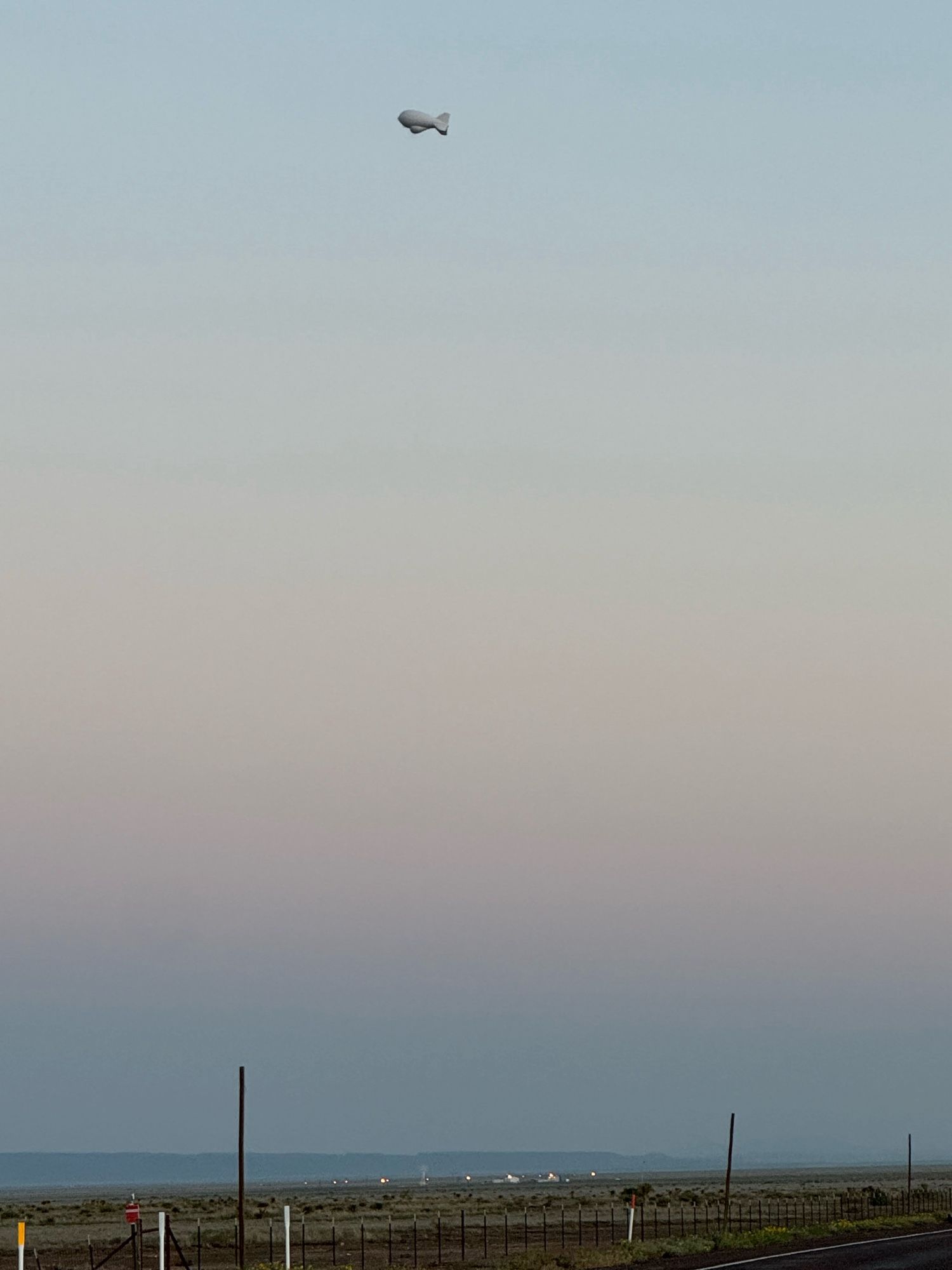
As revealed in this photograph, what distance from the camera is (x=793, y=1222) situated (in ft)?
254

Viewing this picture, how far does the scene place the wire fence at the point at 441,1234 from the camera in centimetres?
6303

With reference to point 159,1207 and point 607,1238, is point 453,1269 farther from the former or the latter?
point 159,1207

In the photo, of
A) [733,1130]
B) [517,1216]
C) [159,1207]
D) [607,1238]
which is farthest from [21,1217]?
[733,1130]

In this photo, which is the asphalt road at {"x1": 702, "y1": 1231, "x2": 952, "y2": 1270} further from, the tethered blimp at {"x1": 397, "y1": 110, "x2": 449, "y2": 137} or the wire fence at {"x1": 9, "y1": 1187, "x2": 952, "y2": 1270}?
the tethered blimp at {"x1": 397, "y1": 110, "x2": 449, "y2": 137}

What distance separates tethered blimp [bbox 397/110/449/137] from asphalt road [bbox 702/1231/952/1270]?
3814cm

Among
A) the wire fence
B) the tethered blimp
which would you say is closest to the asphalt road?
the wire fence

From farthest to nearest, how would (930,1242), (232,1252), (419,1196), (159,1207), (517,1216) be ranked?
(419,1196) → (159,1207) → (517,1216) → (232,1252) → (930,1242)

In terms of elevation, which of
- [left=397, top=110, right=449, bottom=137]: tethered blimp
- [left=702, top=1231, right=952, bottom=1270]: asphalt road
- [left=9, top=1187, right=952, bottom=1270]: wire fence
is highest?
[left=397, top=110, right=449, bottom=137]: tethered blimp

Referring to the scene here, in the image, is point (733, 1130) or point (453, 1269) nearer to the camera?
point (453, 1269)

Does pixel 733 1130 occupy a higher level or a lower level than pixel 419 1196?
higher

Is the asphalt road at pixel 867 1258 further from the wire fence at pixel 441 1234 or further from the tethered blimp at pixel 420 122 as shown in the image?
the tethered blimp at pixel 420 122

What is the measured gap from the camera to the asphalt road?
44.2m

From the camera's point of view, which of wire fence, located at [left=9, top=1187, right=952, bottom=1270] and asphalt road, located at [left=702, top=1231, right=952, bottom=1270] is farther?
wire fence, located at [left=9, top=1187, right=952, bottom=1270]

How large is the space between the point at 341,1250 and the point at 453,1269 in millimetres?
21889
